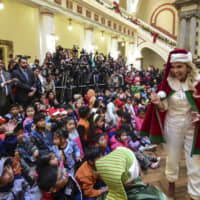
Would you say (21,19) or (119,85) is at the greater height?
(21,19)

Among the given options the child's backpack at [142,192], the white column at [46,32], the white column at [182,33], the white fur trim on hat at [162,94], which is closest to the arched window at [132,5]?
the white column at [182,33]

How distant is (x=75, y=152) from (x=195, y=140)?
1441mm

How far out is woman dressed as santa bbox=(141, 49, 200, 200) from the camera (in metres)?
1.76

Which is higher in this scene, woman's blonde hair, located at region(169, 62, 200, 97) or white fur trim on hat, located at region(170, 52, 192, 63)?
white fur trim on hat, located at region(170, 52, 192, 63)

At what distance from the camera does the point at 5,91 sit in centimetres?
351

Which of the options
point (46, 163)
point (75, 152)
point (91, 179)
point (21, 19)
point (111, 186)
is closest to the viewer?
point (111, 186)

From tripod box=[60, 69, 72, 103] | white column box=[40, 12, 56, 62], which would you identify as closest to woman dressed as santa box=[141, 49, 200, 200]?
tripod box=[60, 69, 72, 103]

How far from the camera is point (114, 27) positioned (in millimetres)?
12633

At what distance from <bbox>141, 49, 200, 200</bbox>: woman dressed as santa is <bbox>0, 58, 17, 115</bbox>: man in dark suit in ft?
9.18

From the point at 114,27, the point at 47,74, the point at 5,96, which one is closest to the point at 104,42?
the point at 114,27

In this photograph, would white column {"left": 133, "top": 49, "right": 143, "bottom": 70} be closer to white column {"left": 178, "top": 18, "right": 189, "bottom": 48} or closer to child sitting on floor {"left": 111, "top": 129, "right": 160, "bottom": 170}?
white column {"left": 178, "top": 18, "right": 189, "bottom": 48}

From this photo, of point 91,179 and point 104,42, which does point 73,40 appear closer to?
point 104,42

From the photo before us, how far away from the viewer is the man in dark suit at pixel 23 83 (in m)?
3.77

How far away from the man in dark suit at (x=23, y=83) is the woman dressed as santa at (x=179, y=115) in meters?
2.78
